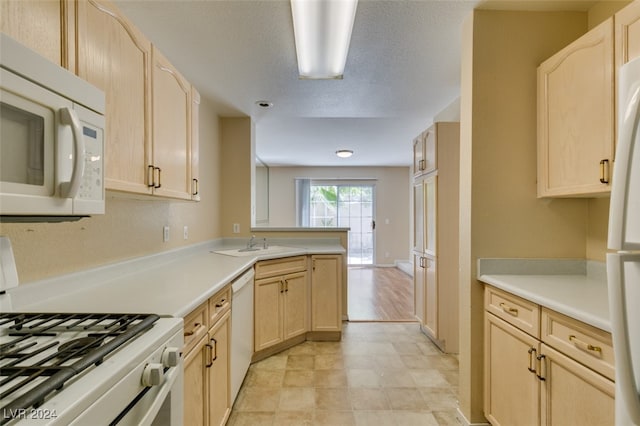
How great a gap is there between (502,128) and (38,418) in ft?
7.01

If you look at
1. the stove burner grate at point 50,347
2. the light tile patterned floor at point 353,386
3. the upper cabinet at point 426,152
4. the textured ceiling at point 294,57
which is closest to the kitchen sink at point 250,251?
the light tile patterned floor at point 353,386

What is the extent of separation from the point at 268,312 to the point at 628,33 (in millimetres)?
2716

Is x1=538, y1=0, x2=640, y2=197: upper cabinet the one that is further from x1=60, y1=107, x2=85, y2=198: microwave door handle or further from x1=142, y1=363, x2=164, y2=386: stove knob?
x1=60, y1=107, x2=85, y2=198: microwave door handle

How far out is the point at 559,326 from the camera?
48.3 inches

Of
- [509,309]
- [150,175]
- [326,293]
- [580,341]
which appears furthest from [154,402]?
[326,293]

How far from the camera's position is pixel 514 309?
1.47 metres

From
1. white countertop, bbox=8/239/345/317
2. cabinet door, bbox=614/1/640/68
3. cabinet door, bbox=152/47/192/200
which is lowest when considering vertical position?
white countertop, bbox=8/239/345/317

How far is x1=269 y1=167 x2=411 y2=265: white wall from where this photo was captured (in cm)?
721

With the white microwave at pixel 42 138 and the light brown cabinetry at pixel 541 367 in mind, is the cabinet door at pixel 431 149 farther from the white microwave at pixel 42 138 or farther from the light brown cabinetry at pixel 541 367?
the white microwave at pixel 42 138

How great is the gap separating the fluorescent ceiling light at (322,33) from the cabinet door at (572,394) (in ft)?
6.08

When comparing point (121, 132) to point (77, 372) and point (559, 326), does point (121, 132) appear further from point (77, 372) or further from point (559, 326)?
point (559, 326)

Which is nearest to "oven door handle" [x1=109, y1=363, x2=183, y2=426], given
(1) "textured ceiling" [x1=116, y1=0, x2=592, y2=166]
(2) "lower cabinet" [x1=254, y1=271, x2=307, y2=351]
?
(2) "lower cabinet" [x1=254, y1=271, x2=307, y2=351]

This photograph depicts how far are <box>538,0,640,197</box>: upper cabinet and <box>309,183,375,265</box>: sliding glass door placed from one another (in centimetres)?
565

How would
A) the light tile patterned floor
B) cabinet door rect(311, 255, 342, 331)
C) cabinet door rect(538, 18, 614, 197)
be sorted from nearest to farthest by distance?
cabinet door rect(538, 18, 614, 197) → the light tile patterned floor → cabinet door rect(311, 255, 342, 331)
